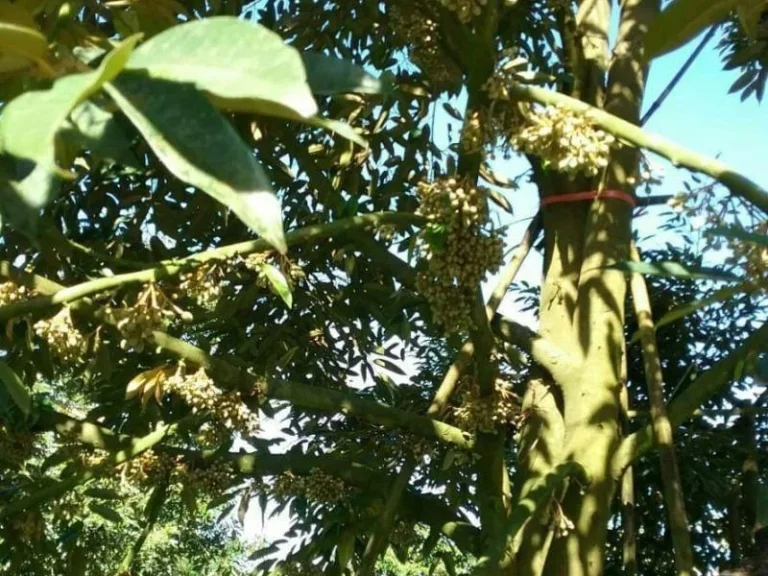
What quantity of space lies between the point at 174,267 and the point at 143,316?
82mm

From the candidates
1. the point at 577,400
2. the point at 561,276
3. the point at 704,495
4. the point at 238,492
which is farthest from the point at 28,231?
the point at 704,495

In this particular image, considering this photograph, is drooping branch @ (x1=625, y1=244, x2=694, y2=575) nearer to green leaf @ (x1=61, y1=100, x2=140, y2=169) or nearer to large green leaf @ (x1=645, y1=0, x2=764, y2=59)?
large green leaf @ (x1=645, y1=0, x2=764, y2=59)

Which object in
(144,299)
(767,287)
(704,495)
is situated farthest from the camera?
(704,495)

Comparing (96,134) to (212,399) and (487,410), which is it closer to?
(212,399)

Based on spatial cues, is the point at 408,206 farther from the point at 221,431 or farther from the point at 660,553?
the point at 660,553

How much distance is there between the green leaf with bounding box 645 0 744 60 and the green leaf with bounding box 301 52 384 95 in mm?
339

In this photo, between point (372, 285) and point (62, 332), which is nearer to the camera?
point (62, 332)

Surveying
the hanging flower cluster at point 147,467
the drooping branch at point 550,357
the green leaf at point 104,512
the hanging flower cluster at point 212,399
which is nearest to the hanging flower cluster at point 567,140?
the drooping branch at point 550,357

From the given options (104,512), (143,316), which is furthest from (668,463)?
(104,512)

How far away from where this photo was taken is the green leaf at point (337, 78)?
53 cm

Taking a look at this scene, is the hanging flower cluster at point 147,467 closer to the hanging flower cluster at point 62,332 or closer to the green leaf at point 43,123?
the hanging flower cluster at point 62,332

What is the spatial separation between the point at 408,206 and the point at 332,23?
482mm

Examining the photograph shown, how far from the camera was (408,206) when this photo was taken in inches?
89.7

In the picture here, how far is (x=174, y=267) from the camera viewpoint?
1286mm
